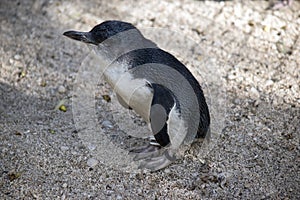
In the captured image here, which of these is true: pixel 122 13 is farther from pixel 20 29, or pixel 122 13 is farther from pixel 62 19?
pixel 20 29

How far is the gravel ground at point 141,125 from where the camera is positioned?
324 centimetres

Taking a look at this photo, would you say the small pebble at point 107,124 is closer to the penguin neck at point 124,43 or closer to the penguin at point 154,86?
the penguin at point 154,86

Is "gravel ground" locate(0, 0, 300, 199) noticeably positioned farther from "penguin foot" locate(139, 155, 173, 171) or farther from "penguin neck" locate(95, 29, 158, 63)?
"penguin neck" locate(95, 29, 158, 63)

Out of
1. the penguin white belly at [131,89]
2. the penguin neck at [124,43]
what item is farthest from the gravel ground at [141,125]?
the penguin neck at [124,43]

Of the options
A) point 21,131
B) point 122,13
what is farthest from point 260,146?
point 122,13

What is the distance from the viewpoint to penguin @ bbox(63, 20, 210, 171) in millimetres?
3123

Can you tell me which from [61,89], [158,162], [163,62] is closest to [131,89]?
[163,62]

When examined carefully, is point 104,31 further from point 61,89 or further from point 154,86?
point 61,89

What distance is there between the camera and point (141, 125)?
381 cm

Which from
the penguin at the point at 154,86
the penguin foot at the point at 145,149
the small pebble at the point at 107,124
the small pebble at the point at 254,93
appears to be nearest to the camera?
the penguin at the point at 154,86

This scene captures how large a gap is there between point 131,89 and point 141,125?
662 millimetres

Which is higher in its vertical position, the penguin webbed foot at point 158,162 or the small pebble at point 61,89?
the small pebble at point 61,89

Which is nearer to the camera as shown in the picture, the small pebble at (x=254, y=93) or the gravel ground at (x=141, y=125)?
the gravel ground at (x=141, y=125)

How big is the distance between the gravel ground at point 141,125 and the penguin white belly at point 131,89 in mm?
502
